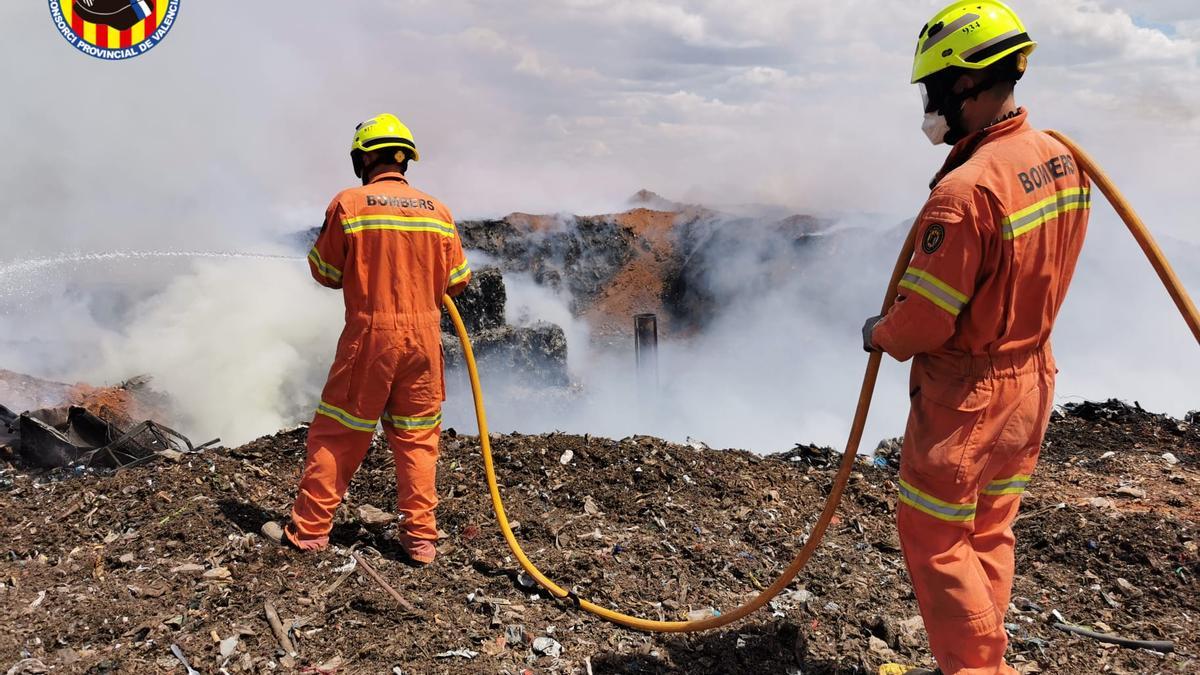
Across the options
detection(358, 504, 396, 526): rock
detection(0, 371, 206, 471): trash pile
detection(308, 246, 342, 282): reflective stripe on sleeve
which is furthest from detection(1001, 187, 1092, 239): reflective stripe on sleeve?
detection(0, 371, 206, 471): trash pile

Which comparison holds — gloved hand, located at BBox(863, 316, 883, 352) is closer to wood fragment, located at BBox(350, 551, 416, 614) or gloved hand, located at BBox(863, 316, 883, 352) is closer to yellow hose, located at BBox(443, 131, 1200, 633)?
yellow hose, located at BBox(443, 131, 1200, 633)

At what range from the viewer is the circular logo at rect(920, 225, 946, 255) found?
2.44m

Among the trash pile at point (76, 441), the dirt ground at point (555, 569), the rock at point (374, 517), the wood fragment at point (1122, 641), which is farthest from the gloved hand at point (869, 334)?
the trash pile at point (76, 441)

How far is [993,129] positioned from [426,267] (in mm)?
2738

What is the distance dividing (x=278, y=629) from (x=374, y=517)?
126cm

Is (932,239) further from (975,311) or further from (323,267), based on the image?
(323,267)

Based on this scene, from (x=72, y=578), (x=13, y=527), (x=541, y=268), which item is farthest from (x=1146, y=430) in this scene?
(x=541, y=268)

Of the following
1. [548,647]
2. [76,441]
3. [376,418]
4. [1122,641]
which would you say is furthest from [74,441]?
[1122,641]

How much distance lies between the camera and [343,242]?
4039 millimetres

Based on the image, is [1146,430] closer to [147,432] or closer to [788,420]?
[147,432]

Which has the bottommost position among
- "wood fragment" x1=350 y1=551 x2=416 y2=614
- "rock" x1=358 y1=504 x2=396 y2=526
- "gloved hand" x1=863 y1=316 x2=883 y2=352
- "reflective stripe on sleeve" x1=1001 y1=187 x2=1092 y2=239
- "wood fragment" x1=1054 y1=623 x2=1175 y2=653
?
"wood fragment" x1=1054 y1=623 x2=1175 y2=653

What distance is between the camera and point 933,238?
2.46 metres

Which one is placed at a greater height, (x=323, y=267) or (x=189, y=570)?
(x=323, y=267)

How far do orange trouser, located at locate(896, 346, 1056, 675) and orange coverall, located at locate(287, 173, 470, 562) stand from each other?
2.53 m
